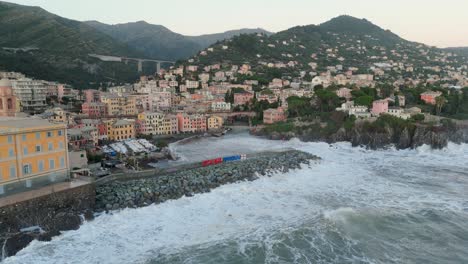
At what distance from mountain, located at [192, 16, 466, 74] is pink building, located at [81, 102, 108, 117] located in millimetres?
43255

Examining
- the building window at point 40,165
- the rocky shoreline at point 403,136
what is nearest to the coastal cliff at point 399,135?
the rocky shoreline at point 403,136

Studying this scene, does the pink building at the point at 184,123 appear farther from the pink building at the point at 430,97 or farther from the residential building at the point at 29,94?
the pink building at the point at 430,97

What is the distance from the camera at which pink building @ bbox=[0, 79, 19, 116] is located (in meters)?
22.4

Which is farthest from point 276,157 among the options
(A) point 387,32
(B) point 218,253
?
(A) point 387,32

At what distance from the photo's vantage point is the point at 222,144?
125ft

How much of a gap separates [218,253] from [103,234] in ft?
16.6

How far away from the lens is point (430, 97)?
51.7 meters

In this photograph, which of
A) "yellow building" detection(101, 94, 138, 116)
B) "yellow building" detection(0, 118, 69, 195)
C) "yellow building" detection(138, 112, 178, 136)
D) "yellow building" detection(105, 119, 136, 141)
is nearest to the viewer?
"yellow building" detection(0, 118, 69, 195)

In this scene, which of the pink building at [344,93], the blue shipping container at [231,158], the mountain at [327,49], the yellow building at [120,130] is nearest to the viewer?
the blue shipping container at [231,158]

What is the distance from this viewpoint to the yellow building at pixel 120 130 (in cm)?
3756

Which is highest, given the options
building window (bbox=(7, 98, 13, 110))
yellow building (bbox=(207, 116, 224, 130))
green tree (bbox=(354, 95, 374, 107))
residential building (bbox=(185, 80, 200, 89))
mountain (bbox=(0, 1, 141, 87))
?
mountain (bbox=(0, 1, 141, 87))

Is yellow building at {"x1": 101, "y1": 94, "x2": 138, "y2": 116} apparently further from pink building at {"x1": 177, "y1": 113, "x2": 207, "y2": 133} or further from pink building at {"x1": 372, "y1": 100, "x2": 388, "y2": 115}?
pink building at {"x1": 372, "y1": 100, "x2": 388, "y2": 115}

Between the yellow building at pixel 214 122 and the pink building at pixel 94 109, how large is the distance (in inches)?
535

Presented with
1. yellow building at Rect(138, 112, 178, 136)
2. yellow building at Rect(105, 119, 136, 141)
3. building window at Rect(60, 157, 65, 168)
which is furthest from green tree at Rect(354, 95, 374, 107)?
building window at Rect(60, 157, 65, 168)
